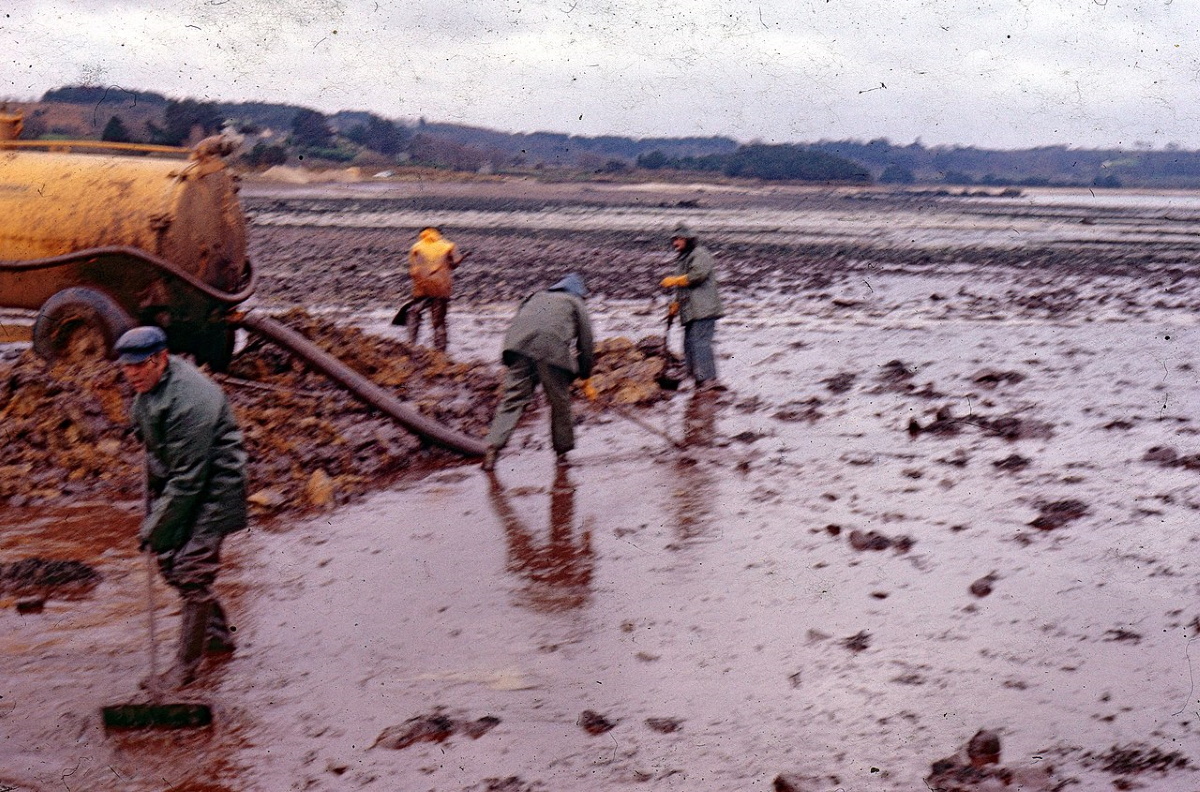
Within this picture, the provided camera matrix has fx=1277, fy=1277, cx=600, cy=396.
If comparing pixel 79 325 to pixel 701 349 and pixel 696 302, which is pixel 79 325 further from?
pixel 701 349

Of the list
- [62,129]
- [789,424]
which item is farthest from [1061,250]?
[62,129]

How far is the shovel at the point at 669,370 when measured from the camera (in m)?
13.0

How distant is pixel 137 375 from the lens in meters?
5.46

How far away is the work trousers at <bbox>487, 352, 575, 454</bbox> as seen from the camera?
31.9 ft

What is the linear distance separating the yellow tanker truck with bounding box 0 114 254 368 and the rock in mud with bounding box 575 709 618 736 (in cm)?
688

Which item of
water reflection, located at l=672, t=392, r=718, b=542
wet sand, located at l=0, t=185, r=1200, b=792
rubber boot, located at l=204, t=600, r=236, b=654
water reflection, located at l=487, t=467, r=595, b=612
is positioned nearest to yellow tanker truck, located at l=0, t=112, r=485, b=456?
water reflection, located at l=487, t=467, r=595, b=612

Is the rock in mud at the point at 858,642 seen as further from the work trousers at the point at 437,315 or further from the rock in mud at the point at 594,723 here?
the work trousers at the point at 437,315

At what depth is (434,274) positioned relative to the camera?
14.5 m

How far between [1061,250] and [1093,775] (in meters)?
30.3

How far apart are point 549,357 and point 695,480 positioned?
4.72 feet

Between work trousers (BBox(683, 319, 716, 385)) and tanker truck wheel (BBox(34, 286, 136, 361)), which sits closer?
tanker truck wheel (BBox(34, 286, 136, 361))

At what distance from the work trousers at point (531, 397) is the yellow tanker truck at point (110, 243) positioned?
3.11m

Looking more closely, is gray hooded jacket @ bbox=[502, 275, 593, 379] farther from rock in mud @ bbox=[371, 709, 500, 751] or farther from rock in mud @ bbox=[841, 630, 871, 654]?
rock in mud @ bbox=[371, 709, 500, 751]

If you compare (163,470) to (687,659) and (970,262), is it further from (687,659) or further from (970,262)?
(970,262)
